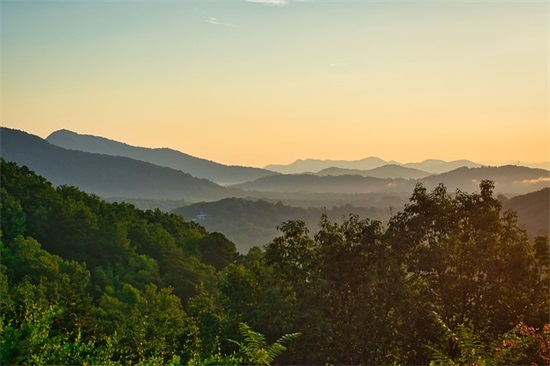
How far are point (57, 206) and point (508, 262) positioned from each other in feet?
184

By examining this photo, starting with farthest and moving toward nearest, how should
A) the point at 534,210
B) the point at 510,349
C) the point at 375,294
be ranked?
1. the point at 534,210
2. the point at 375,294
3. the point at 510,349

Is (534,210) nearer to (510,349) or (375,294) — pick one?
(375,294)

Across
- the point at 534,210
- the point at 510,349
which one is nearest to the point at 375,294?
the point at 510,349

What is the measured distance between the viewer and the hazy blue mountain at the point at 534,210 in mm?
118488

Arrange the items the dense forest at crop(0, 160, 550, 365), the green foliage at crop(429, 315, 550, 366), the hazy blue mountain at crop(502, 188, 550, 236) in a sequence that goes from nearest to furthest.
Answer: the green foliage at crop(429, 315, 550, 366) → the dense forest at crop(0, 160, 550, 365) → the hazy blue mountain at crop(502, 188, 550, 236)

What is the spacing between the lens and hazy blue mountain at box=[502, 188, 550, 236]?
11849cm

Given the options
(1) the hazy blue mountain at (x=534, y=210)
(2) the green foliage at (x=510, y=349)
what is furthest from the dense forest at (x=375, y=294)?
(1) the hazy blue mountain at (x=534, y=210)

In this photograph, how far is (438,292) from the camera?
2239cm

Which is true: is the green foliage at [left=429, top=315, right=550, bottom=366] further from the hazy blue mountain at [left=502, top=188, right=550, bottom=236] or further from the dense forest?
the hazy blue mountain at [left=502, top=188, right=550, bottom=236]

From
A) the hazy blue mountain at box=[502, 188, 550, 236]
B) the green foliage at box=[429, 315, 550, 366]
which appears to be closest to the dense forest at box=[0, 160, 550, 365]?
the green foliage at box=[429, 315, 550, 366]

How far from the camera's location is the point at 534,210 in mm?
132500

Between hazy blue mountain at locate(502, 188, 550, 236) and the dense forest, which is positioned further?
hazy blue mountain at locate(502, 188, 550, 236)

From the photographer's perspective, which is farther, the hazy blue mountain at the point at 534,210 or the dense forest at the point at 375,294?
the hazy blue mountain at the point at 534,210

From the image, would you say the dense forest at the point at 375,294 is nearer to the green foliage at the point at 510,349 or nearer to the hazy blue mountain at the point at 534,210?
the green foliage at the point at 510,349
